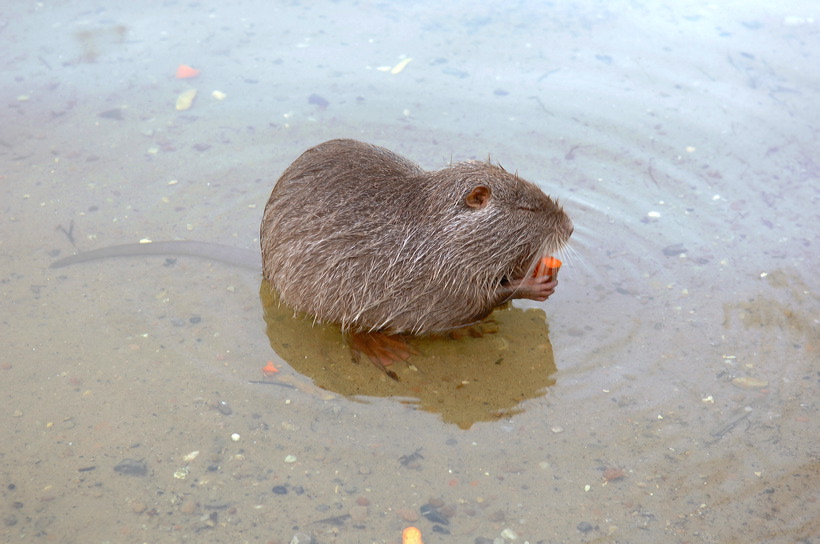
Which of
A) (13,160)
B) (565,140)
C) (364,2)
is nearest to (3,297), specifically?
(13,160)

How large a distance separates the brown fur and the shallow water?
0.36 m

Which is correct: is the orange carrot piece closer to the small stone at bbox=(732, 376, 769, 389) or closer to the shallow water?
the shallow water

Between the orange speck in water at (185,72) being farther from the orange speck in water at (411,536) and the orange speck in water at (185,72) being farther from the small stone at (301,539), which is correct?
the orange speck in water at (411,536)

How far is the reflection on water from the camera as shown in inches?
142

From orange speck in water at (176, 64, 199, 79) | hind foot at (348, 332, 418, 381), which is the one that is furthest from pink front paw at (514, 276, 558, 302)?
orange speck in water at (176, 64, 199, 79)

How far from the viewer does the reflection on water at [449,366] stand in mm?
3607

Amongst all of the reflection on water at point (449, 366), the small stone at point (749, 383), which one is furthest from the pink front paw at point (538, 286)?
the small stone at point (749, 383)

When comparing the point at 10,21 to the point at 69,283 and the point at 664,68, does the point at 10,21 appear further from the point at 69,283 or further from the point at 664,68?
the point at 664,68

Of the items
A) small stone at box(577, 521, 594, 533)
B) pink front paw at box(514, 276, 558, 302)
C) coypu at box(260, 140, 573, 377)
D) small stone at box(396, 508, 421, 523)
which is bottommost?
small stone at box(396, 508, 421, 523)

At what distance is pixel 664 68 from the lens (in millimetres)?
6230

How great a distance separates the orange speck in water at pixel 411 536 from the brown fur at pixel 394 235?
102cm

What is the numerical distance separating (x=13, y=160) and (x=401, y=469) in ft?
10.9

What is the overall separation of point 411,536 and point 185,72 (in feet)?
14.0

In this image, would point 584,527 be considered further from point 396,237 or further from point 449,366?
point 396,237
